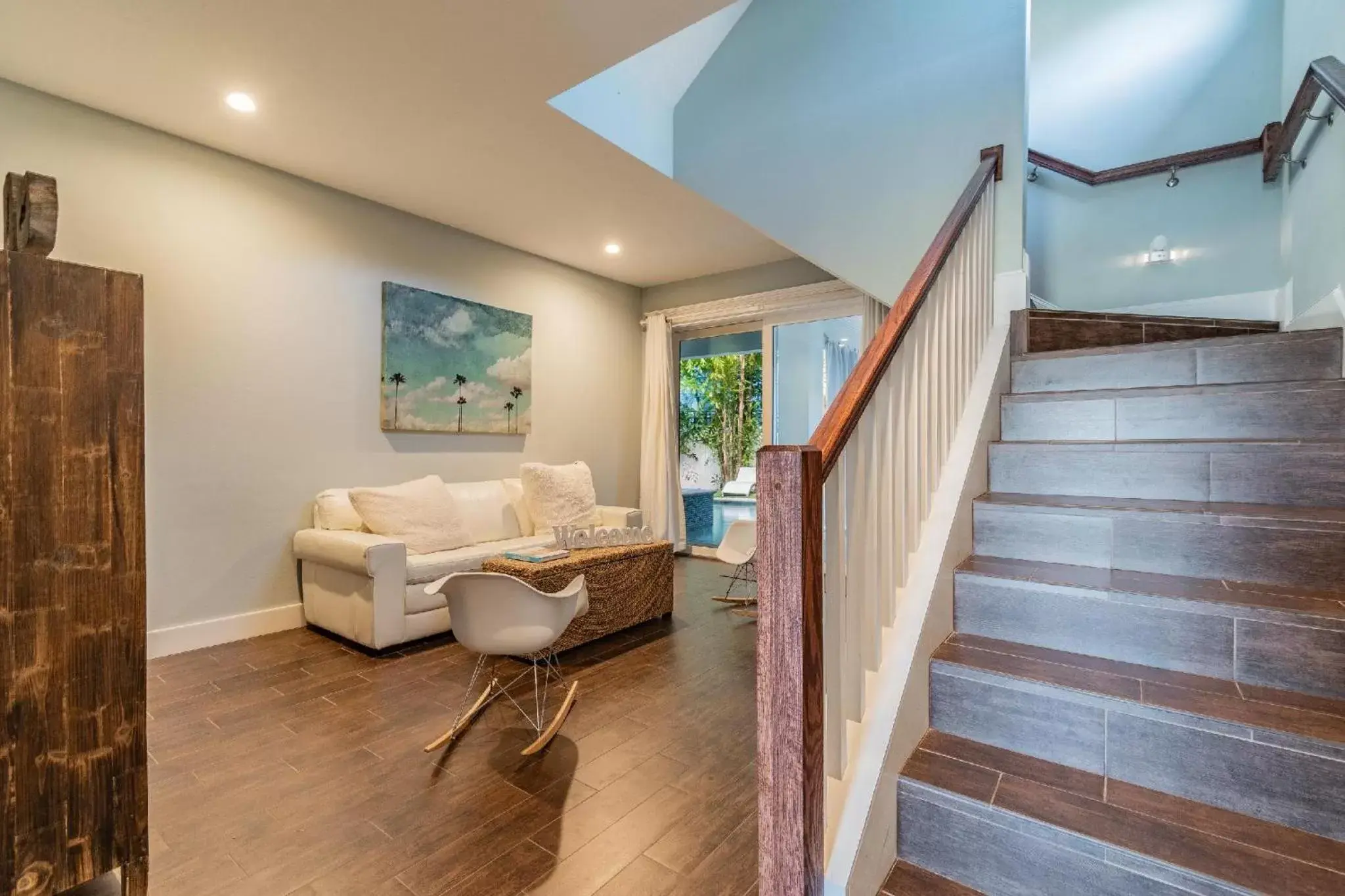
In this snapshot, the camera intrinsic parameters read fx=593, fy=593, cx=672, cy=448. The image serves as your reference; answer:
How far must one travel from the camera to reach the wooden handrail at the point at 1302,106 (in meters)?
1.81

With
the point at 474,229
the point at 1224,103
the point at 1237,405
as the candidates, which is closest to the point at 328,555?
the point at 474,229

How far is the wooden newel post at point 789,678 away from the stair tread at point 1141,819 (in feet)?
1.33

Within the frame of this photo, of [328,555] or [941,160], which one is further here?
[328,555]

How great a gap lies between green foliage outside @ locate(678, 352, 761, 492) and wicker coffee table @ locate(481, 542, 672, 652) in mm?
2504

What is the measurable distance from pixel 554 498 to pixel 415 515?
1.01m

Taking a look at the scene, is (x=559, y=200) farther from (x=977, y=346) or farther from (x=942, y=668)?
(x=942, y=668)

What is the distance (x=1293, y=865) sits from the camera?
1.03 metres

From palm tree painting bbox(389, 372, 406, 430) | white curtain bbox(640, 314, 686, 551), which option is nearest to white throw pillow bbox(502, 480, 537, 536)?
palm tree painting bbox(389, 372, 406, 430)

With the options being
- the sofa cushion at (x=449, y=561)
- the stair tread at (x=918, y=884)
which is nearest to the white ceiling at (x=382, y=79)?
the sofa cushion at (x=449, y=561)

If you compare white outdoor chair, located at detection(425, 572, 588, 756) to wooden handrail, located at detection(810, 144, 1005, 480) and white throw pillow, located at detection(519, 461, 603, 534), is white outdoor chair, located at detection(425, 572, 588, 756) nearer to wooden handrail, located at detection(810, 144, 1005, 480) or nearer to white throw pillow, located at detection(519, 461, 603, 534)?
wooden handrail, located at detection(810, 144, 1005, 480)

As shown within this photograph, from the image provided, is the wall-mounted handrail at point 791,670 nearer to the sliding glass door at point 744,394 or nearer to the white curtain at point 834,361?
the sliding glass door at point 744,394

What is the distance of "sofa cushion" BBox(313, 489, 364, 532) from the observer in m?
3.61

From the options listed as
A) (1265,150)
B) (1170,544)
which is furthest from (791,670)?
(1265,150)

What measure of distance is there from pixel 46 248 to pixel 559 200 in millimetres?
3535
